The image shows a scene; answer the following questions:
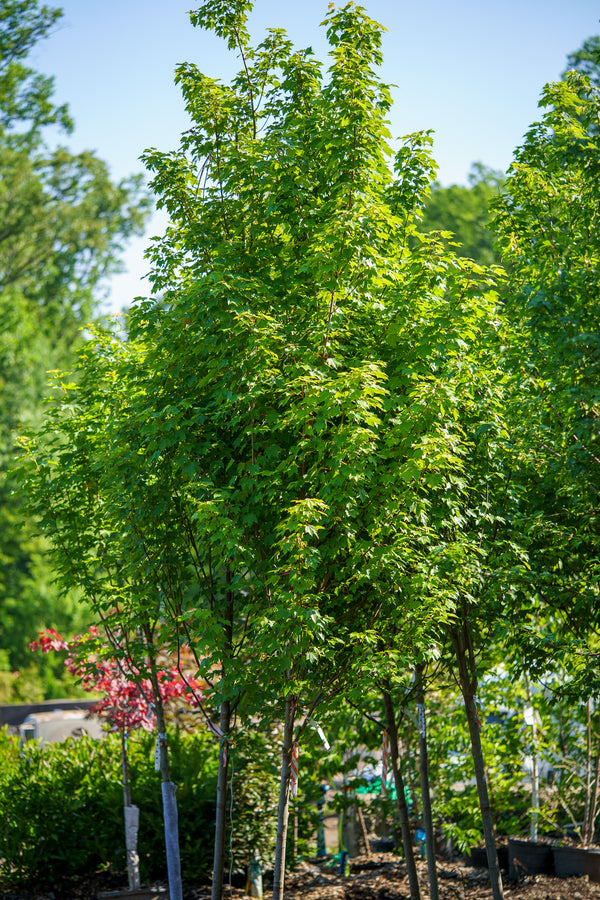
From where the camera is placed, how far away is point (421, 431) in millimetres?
5199

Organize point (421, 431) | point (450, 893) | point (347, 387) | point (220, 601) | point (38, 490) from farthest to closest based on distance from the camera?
point (450, 893) < point (38, 490) < point (220, 601) < point (421, 431) < point (347, 387)

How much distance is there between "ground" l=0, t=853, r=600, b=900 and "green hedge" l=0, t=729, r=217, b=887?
19cm

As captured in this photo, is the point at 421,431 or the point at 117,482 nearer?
the point at 421,431

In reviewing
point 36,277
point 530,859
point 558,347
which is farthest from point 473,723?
point 36,277

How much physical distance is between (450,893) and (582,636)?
138 inches

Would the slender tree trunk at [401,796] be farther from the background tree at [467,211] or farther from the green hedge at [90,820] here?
the background tree at [467,211]

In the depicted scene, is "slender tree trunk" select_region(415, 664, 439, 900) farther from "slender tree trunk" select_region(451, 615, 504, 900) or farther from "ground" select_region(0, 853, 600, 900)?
"ground" select_region(0, 853, 600, 900)

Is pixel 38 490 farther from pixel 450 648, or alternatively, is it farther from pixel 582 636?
pixel 582 636

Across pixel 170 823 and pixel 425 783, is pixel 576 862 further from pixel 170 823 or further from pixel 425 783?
pixel 170 823

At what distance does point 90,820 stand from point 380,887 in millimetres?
3173

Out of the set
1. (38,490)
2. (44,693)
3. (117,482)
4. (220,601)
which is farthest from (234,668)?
(44,693)

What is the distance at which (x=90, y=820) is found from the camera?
8812mm

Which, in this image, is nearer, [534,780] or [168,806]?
[168,806]

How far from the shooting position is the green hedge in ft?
28.3
